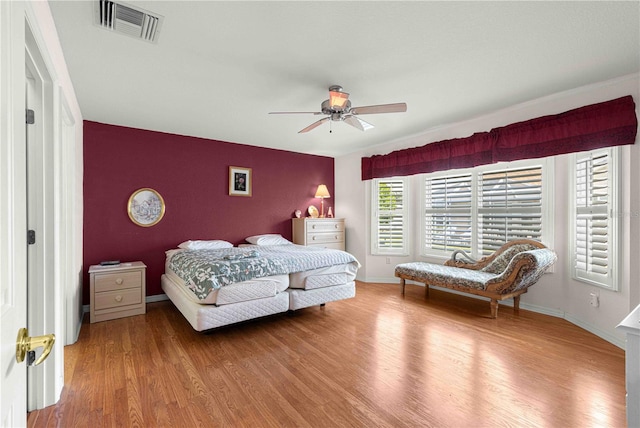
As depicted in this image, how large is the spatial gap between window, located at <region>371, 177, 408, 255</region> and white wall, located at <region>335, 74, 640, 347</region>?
13cm

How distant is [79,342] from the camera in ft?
9.09

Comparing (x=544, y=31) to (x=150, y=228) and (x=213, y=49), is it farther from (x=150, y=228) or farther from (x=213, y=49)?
(x=150, y=228)

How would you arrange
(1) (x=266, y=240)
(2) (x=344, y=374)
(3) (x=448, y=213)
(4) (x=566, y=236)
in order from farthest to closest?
(1) (x=266, y=240) < (3) (x=448, y=213) < (4) (x=566, y=236) < (2) (x=344, y=374)

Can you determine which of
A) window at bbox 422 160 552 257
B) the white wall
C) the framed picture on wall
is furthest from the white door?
window at bbox 422 160 552 257

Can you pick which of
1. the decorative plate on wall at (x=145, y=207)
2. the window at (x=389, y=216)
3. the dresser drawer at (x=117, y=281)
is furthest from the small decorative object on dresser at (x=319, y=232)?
the dresser drawer at (x=117, y=281)

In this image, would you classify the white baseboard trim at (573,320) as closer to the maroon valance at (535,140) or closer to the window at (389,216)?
the window at (389,216)

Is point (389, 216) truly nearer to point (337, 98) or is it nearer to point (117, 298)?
point (337, 98)

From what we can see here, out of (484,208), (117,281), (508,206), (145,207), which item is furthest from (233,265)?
(508,206)

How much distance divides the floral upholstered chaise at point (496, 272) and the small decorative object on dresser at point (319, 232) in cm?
146

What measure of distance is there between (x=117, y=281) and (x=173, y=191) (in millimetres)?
1430

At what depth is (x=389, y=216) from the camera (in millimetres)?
5180

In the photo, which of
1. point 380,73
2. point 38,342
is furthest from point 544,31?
point 38,342

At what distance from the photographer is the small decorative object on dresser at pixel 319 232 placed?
5141 mm

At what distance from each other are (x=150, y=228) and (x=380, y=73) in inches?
141
